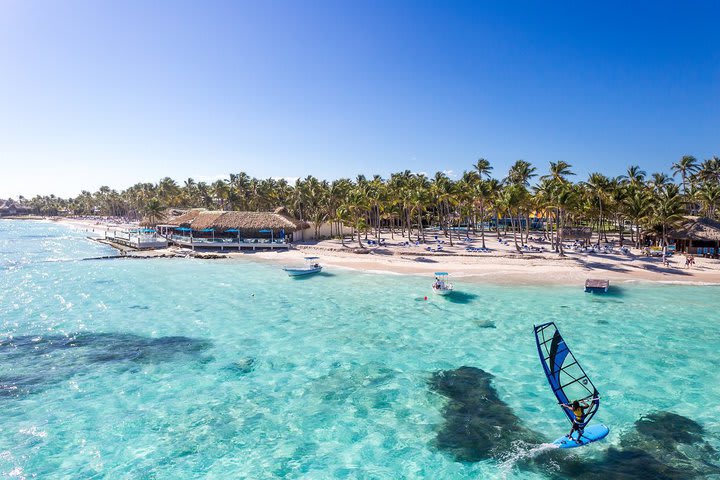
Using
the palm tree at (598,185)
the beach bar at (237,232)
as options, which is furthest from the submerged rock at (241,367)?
the palm tree at (598,185)

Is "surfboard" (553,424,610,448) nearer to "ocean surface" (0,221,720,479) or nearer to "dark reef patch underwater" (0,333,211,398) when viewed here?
"ocean surface" (0,221,720,479)

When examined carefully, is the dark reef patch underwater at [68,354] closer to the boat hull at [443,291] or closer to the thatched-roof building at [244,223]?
the boat hull at [443,291]

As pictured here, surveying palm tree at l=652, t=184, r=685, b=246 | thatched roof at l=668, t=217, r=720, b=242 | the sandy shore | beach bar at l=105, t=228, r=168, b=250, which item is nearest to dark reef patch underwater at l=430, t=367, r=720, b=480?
the sandy shore

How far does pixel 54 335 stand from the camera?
2531 centimetres

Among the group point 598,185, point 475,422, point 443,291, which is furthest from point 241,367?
point 598,185

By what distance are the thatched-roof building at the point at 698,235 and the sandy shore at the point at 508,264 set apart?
3200 millimetres

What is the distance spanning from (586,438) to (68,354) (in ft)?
84.3

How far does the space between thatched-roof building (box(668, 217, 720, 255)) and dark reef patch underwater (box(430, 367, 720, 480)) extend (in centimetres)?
4429

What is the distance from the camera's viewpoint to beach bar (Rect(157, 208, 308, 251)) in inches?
2496

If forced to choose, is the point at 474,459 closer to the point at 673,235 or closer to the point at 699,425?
the point at 699,425

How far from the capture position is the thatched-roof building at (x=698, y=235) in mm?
47594

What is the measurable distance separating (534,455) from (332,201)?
61.7 meters

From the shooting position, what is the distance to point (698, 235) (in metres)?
48.0

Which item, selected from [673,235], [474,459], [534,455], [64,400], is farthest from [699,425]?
[673,235]
